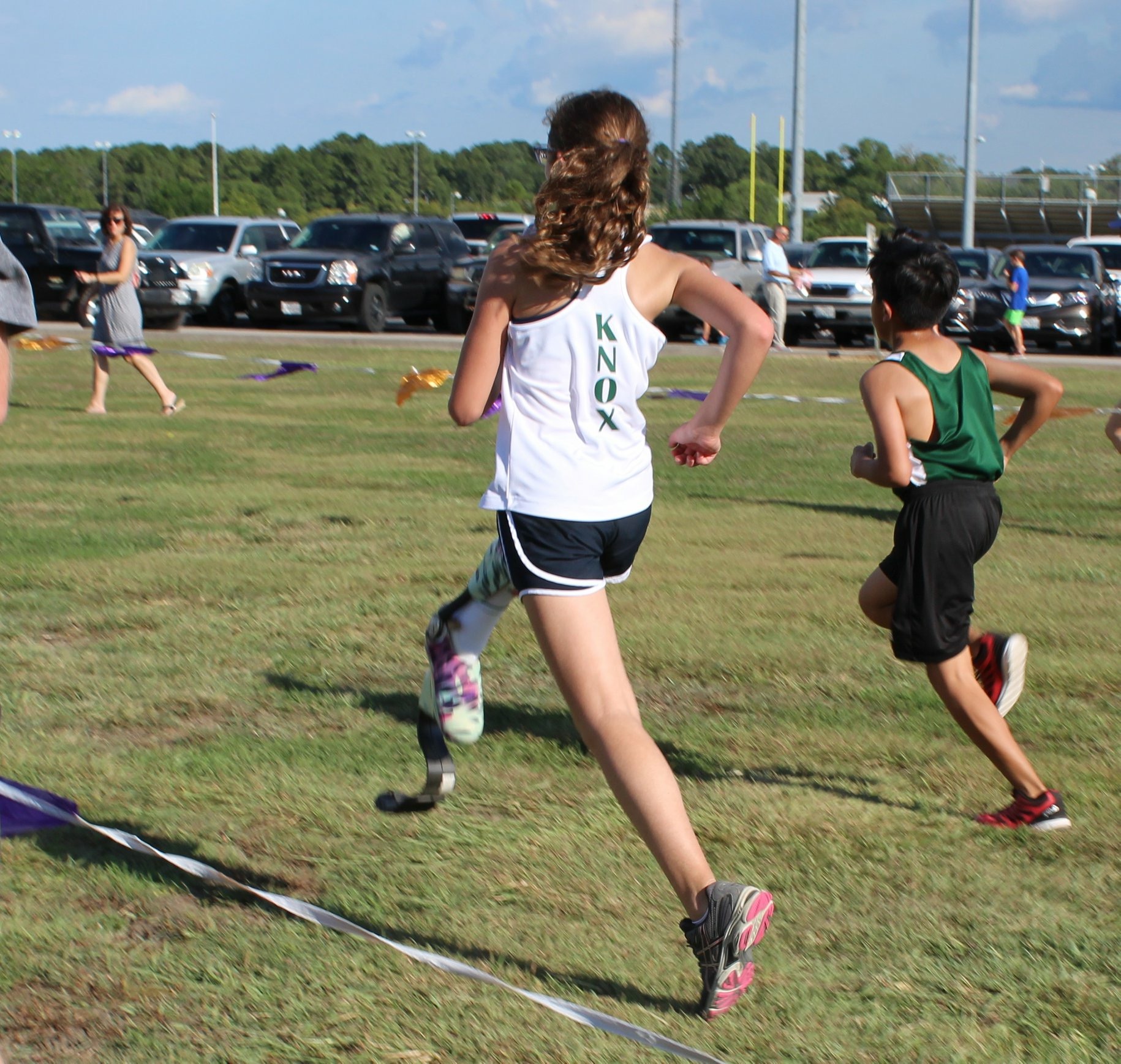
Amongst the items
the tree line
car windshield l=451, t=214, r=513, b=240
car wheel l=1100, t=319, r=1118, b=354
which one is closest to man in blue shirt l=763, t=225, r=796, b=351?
car wheel l=1100, t=319, r=1118, b=354

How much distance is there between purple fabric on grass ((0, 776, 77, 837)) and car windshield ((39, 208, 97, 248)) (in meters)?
23.2

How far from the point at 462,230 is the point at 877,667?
89.3 feet

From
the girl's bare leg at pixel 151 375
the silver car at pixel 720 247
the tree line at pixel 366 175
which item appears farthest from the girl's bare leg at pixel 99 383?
the tree line at pixel 366 175

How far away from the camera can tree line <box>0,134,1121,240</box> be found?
106625 millimetres

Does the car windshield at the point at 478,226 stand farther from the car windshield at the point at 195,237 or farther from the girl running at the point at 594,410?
the girl running at the point at 594,410

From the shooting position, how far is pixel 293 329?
2569cm

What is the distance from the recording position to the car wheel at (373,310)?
78.8ft

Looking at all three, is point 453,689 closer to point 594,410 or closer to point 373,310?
point 594,410

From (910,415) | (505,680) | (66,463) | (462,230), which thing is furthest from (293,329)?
(910,415)

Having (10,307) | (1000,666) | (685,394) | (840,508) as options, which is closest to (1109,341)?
(685,394)

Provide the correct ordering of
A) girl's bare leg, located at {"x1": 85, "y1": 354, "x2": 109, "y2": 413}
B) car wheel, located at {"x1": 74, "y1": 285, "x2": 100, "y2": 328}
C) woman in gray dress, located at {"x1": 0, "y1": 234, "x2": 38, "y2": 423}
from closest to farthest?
woman in gray dress, located at {"x1": 0, "y1": 234, "x2": 38, "y2": 423} < car wheel, located at {"x1": 74, "y1": 285, "x2": 100, "y2": 328} < girl's bare leg, located at {"x1": 85, "y1": 354, "x2": 109, "y2": 413}

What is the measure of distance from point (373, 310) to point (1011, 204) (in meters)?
37.2

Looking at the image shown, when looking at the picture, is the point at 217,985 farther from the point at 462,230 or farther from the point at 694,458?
the point at 462,230

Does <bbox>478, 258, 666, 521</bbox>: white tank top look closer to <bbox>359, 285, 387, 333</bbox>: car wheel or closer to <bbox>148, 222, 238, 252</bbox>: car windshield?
<bbox>359, 285, 387, 333</bbox>: car wheel
